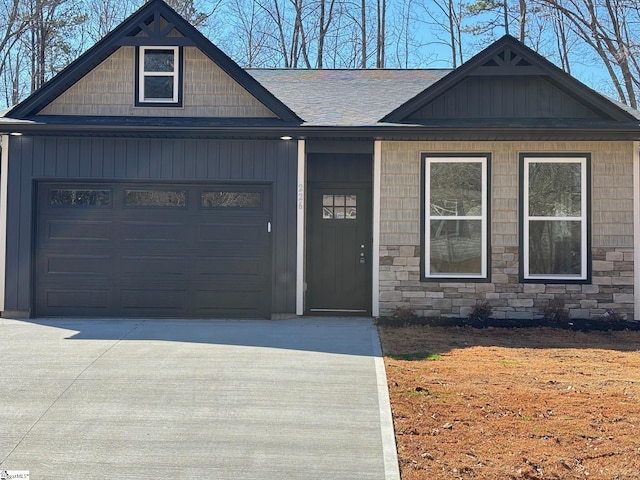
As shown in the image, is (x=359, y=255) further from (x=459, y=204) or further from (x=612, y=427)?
(x=612, y=427)

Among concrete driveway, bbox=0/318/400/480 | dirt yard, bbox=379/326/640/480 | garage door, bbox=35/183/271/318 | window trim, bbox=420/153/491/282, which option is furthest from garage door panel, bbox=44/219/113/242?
window trim, bbox=420/153/491/282

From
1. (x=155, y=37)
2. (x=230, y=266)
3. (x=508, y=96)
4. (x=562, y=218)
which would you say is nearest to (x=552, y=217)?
(x=562, y=218)

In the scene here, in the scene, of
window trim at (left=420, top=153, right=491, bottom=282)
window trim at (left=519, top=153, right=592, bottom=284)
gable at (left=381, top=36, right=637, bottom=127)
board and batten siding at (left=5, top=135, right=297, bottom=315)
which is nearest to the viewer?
gable at (left=381, top=36, right=637, bottom=127)

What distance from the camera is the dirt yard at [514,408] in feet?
12.9

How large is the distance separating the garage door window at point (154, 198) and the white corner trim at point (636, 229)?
275 inches

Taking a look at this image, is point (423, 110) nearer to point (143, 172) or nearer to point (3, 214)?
point (143, 172)

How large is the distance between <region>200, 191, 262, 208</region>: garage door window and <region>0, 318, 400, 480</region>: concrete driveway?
2.26m

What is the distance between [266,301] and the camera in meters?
9.34

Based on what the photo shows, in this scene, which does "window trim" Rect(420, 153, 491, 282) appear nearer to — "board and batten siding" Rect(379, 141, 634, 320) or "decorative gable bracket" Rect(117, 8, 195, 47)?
"board and batten siding" Rect(379, 141, 634, 320)

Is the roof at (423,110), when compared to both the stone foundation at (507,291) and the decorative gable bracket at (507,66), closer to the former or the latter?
the decorative gable bracket at (507,66)

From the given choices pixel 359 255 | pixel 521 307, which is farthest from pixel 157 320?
pixel 521 307

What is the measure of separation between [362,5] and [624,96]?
34.8 ft

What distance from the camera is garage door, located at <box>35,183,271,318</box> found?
9.34 meters

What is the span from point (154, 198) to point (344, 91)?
438 cm
